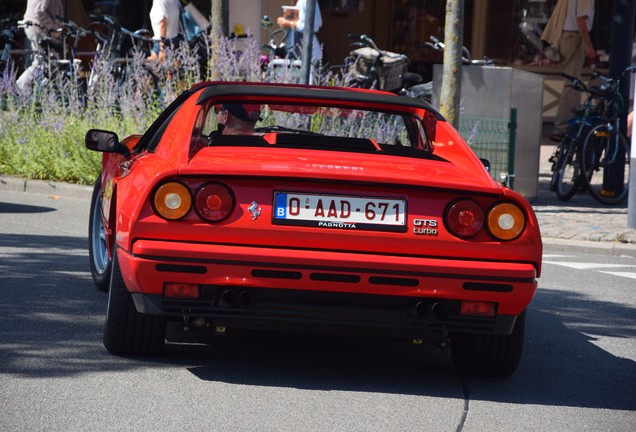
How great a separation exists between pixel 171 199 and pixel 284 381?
0.95 m

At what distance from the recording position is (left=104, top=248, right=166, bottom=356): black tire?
560 centimetres

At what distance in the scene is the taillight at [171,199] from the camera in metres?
5.26

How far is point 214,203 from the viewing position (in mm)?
5246

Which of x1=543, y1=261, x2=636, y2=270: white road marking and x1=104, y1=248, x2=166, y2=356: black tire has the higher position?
x1=104, y1=248, x2=166, y2=356: black tire

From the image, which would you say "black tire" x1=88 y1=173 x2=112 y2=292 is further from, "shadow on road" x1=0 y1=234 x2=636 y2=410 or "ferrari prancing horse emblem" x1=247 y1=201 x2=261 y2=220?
"ferrari prancing horse emblem" x1=247 y1=201 x2=261 y2=220

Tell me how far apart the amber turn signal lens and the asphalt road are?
0.72m

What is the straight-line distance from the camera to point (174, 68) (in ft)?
45.0

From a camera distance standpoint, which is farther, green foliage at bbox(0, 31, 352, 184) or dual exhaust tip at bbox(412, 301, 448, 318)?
green foliage at bbox(0, 31, 352, 184)

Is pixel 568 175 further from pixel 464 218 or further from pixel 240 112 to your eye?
pixel 464 218

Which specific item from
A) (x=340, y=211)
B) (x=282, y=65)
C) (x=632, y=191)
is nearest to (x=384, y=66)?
(x=282, y=65)

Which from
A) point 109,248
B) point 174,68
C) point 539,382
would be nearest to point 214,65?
point 174,68

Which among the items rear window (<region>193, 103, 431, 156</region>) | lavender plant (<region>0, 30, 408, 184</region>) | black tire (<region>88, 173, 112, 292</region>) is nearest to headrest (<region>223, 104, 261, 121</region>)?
rear window (<region>193, 103, 431, 156</region>)

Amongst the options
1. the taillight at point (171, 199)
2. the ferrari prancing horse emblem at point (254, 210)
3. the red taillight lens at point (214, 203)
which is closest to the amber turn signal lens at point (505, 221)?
the ferrari prancing horse emblem at point (254, 210)

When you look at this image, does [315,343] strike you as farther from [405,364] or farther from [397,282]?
[397,282]
